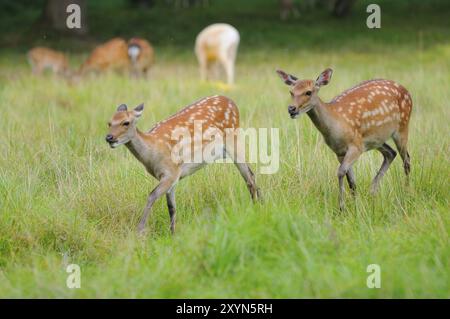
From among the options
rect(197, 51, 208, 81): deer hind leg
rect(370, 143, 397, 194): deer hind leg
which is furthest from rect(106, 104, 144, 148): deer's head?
rect(197, 51, 208, 81): deer hind leg

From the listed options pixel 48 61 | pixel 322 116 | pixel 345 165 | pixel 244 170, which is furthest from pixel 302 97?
pixel 48 61

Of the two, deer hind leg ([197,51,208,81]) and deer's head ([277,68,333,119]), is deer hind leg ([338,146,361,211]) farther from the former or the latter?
deer hind leg ([197,51,208,81])

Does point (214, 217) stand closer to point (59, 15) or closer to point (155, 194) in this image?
point (155, 194)

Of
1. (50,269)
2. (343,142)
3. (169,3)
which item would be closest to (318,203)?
(343,142)

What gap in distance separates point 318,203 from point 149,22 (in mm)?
15876

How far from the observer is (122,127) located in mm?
5254

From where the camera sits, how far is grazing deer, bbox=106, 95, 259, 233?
208 inches

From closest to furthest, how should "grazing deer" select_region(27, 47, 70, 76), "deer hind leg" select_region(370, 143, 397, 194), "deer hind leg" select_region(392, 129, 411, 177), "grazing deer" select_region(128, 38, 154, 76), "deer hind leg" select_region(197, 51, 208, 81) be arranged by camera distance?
"deer hind leg" select_region(370, 143, 397, 194), "deer hind leg" select_region(392, 129, 411, 177), "grazing deer" select_region(128, 38, 154, 76), "deer hind leg" select_region(197, 51, 208, 81), "grazing deer" select_region(27, 47, 70, 76)

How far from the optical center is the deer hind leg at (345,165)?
5.61 meters

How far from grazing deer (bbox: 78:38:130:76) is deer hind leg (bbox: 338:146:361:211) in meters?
8.64

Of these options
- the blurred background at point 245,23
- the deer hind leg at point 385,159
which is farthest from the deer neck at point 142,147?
the blurred background at point 245,23

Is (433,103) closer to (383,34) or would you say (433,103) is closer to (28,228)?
(28,228)

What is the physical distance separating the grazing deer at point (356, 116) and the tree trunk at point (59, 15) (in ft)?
41.1
